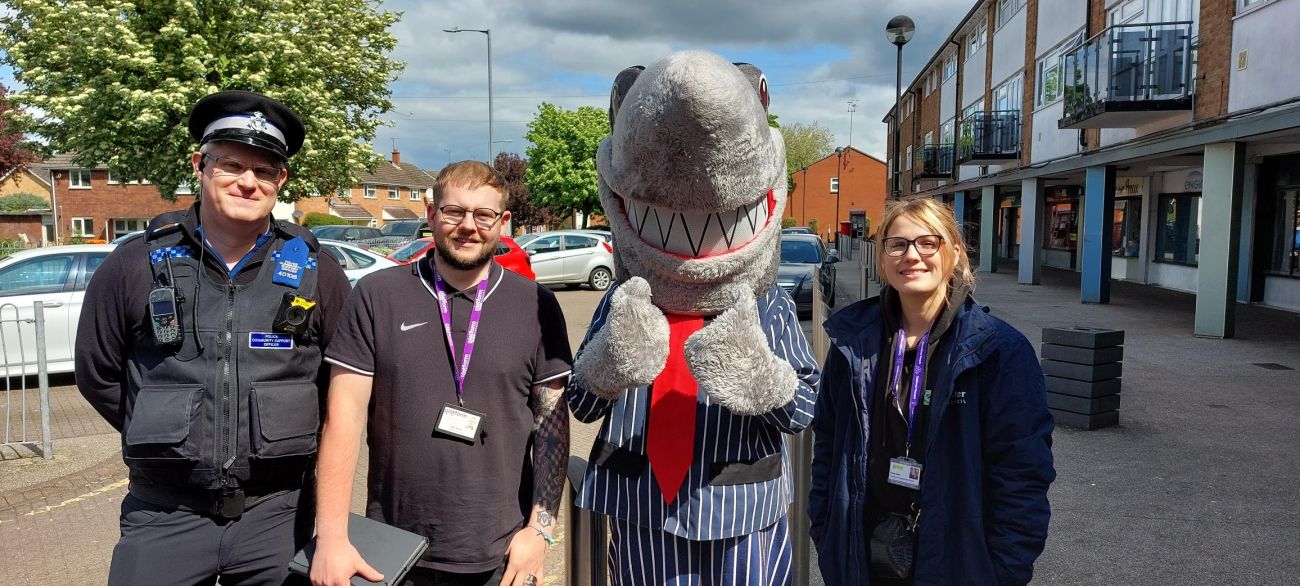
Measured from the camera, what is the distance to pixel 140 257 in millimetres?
2359

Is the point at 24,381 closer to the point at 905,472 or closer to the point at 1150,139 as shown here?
the point at 905,472

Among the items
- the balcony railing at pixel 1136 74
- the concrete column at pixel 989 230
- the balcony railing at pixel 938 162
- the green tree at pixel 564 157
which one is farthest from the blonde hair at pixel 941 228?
the green tree at pixel 564 157

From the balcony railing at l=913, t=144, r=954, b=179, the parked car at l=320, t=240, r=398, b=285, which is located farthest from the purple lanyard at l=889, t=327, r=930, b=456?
the balcony railing at l=913, t=144, r=954, b=179

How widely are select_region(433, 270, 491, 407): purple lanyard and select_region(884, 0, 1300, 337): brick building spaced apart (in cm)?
197

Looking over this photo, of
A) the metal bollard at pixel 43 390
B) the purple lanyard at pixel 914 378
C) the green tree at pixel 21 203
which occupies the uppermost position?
the green tree at pixel 21 203

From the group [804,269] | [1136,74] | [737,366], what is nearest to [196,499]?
[737,366]

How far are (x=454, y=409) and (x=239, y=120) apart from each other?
1086 mm

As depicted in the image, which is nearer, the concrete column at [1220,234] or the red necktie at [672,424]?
the red necktie at [672,424]

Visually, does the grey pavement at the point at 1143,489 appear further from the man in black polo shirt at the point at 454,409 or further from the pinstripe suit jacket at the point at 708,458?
the pinstripe suit jacket at the point at 708,458

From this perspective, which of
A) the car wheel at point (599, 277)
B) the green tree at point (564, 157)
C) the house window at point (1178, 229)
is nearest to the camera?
the house window at point (1178, 229)

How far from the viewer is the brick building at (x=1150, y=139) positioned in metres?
11.5

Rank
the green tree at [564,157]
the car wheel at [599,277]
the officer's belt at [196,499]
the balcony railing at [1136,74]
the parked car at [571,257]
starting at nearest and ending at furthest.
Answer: the officer's belt at [196,499] < the balcony railing at [1136,74] < the parked car at [571,257] < the car wheel at [599,277] < the green tree at [564,157]

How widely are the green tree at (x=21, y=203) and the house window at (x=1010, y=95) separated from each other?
47.6 metres

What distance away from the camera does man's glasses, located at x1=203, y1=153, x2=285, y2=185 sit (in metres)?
2.36
